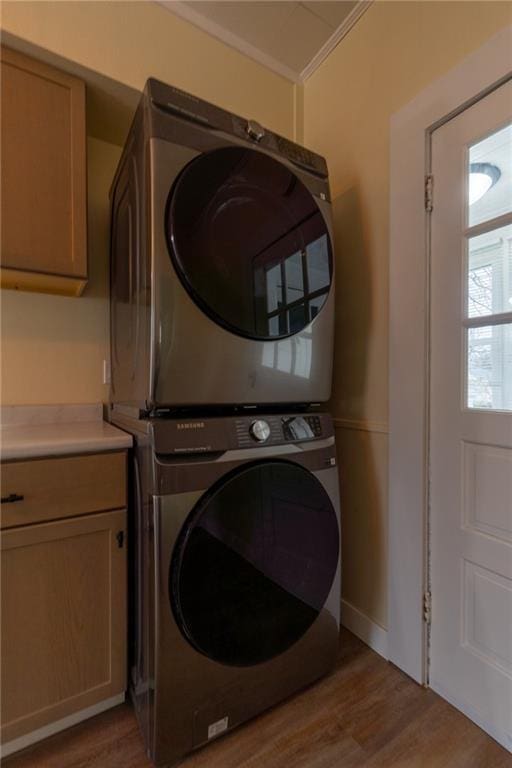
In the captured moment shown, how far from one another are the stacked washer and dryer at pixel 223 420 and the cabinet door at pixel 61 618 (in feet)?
0.25

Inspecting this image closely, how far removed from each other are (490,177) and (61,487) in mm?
1597

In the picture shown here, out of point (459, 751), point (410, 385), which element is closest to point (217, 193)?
point (410, 385)

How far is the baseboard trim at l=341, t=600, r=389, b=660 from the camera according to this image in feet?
4.79

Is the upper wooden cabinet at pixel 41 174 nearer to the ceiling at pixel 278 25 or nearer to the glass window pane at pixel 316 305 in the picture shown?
the ceiling at pixel 278 25

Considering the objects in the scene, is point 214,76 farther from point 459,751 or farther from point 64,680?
point 459,751

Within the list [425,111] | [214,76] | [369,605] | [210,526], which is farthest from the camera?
[214,76]

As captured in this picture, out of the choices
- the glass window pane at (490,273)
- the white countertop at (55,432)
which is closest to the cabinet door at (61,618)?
the white countertop at (55,432)

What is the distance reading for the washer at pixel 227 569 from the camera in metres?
0.97

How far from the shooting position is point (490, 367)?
114 cm

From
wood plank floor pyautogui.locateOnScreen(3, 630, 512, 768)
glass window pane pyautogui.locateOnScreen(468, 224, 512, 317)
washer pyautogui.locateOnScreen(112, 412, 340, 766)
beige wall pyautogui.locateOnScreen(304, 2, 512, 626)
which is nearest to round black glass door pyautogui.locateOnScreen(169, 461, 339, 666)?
washer pyautogui.locateOnScreen(112, 412, 340, 766)

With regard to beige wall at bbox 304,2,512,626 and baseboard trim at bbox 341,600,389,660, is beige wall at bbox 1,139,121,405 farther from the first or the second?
baseboard trim at bbox 341,600,389,660

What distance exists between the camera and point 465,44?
46.1 inches

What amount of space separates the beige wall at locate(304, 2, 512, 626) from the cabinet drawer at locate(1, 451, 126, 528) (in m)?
0.97

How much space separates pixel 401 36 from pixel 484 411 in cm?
142
